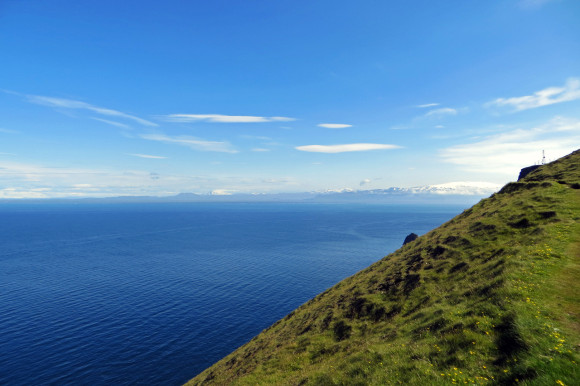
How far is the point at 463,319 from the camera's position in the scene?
52.5 feet

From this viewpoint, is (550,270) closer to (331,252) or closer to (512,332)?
(512,332)

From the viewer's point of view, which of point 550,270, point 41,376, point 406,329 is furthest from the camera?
point 41,376

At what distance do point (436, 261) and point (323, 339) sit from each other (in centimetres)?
1643

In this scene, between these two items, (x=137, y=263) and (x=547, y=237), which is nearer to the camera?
(x=547, y=237)

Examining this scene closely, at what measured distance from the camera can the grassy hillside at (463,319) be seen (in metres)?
11.9

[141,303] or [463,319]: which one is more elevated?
[463,319]

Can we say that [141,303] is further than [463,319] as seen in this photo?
Yes

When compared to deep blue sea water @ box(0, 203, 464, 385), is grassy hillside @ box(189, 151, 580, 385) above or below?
above

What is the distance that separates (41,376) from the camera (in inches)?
1668

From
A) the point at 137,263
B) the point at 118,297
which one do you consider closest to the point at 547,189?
the point at 118,297

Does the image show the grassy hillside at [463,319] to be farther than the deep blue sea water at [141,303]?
No

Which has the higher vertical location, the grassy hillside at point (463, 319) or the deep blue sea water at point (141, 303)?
the grassy hillside at point (463, 319)

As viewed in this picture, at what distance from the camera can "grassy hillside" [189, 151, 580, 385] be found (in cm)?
1193

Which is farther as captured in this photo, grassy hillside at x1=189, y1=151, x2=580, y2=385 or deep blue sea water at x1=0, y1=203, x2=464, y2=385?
deep blue sea water at x1=0, y1=203, x2=464, y2=385
